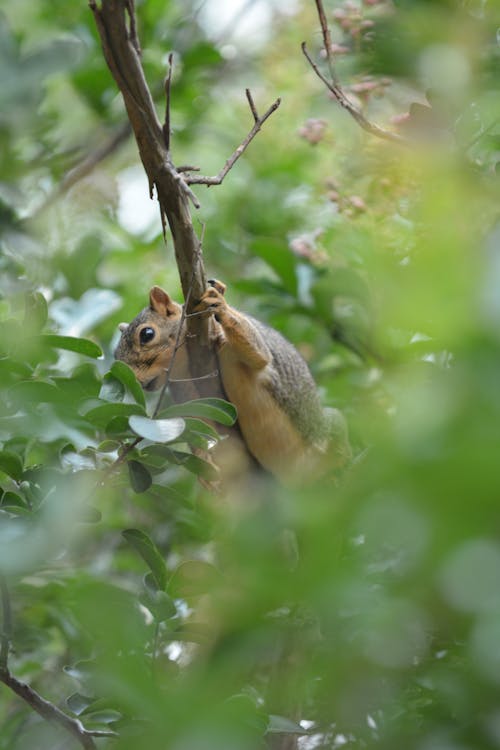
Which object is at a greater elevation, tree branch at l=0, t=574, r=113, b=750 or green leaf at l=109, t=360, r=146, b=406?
green leaf at l=109, t=360, r=146, b=406

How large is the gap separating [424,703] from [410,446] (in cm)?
61

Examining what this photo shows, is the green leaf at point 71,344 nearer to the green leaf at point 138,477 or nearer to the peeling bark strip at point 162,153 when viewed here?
the green leaf at point 138,477

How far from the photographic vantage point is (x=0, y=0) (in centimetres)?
375

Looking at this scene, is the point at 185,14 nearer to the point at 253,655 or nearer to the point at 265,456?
the point at 265,456

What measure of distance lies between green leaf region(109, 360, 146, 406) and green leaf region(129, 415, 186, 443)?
→ 0.40ft

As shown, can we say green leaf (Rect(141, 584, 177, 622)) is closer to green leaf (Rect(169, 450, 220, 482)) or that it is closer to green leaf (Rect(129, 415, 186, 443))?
green leaf (Rect(169, 450, 220, 482))

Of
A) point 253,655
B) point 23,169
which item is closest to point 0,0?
point 23,169

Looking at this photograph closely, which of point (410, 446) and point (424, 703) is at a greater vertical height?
point (410, 446)

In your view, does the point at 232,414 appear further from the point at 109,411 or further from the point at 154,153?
the point at 154,153

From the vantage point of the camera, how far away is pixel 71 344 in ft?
4.56

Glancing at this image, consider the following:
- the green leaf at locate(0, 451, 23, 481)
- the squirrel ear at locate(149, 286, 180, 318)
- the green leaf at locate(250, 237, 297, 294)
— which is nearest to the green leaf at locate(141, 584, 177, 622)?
the green leaf at locate(0, 451, 23, 481)

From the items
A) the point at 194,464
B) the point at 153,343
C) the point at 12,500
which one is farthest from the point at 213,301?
the point at 12,500

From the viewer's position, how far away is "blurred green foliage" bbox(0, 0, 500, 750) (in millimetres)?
450

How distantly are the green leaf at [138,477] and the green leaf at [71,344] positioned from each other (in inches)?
6.4
